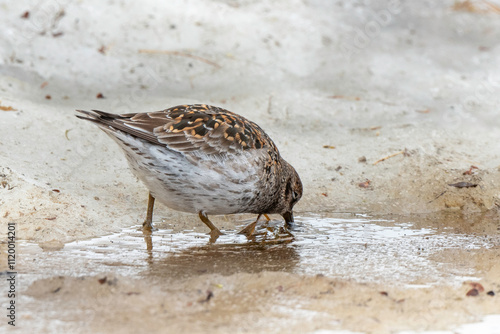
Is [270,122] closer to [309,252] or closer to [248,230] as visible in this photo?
[248,230]

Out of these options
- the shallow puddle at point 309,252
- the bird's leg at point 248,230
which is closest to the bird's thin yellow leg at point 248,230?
the bird's leg at point 248,230

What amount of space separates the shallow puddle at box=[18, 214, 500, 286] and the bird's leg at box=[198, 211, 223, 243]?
70mm

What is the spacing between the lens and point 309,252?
5.63m

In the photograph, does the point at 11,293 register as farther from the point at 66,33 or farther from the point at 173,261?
the point at 66,33

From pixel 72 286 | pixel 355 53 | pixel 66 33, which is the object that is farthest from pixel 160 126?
pixel 355 53

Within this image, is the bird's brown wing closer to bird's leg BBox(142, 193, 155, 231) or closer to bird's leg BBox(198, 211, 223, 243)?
bird's leg BBox(198, 211, 223, 243)

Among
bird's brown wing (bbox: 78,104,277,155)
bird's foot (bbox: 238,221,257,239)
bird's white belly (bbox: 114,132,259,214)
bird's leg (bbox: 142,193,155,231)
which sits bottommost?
bird's foot (bbox: 238,221,257,239)

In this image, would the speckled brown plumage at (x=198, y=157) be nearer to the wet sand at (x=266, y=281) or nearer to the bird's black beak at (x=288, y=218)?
the bird's black beak at (x=288, y=218)

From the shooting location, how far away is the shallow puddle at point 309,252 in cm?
490

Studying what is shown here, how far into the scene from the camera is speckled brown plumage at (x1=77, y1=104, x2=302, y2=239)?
555 cm

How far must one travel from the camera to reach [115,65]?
9188mm

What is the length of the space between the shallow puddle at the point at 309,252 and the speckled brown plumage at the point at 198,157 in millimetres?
439

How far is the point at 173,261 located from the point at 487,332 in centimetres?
256

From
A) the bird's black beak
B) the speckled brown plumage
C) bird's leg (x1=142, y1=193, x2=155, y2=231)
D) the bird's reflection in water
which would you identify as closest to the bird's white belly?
the speckled brown plumage
